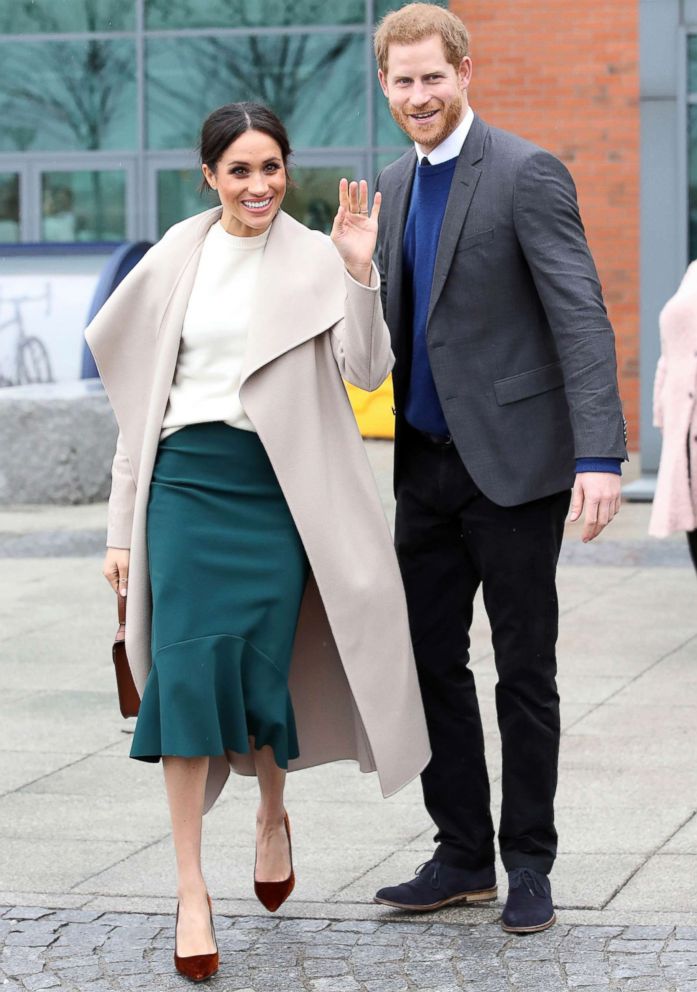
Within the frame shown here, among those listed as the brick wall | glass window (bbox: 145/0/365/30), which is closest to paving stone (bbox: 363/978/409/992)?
the brick wall

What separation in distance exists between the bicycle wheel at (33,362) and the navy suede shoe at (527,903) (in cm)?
983

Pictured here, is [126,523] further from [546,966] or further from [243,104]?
[546,966]

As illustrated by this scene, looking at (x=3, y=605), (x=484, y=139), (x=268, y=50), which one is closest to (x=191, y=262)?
(x=484, y=139)

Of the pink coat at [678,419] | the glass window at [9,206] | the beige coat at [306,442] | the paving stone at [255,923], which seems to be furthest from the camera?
the glass window at [9,206]

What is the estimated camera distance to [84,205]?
56.1ft

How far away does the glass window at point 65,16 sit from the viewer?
16.7m

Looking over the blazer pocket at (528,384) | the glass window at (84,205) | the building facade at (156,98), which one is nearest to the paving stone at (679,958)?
the blazer pocket at (528,384)

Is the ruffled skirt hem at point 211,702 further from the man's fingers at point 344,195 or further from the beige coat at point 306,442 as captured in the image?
the man's fingers at point 344,195

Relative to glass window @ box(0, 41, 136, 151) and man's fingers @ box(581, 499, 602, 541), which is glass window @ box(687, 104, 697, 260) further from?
man's fingers @ box(581, 499, 602, 541)

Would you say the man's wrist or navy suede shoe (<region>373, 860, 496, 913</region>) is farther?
navy suede shoe (<region>373, 860, 496, 913</region>)

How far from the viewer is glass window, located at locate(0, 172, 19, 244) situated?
56.5 ft

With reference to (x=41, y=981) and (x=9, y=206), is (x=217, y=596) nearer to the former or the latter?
(x=41, y=981)

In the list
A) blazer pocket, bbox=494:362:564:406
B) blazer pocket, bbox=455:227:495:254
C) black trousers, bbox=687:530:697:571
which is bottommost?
black trousers, bbox=687:530:697:571

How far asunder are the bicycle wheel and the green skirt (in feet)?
31.8
